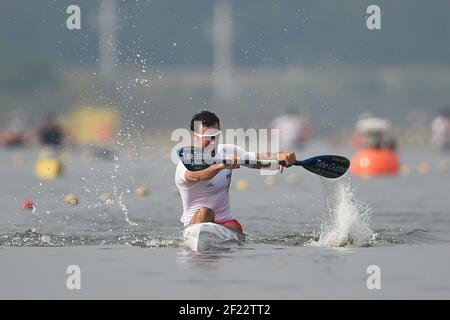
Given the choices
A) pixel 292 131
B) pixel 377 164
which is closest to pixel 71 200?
pixel 377 164

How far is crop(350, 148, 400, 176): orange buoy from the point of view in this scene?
116 ft

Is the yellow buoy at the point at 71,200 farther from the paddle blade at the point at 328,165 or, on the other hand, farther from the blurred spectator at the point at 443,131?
the blurred spectator at the point at 443,131

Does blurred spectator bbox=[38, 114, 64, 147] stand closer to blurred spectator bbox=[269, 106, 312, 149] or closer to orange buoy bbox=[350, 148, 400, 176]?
orange buoy bbox=[350, 148, 400, 176]

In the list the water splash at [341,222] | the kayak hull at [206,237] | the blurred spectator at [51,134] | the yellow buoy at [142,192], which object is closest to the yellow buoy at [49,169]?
the blurred spectator at [51,134]

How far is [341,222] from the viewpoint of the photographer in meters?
19.0

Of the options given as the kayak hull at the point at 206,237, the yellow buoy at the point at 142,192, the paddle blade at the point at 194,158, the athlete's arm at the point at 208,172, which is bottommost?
the kayak hull at the point at 206,237

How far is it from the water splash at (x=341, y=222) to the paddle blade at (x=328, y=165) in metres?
0.32

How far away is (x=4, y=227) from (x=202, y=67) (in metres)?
104

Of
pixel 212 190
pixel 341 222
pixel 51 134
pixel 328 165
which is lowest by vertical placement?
pixel 341 222

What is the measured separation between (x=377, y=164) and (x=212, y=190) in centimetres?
1781

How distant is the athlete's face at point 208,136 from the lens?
17.6 meters

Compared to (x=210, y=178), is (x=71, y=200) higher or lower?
lower

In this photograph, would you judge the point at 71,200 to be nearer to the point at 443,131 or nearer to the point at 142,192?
the point at 142,192
